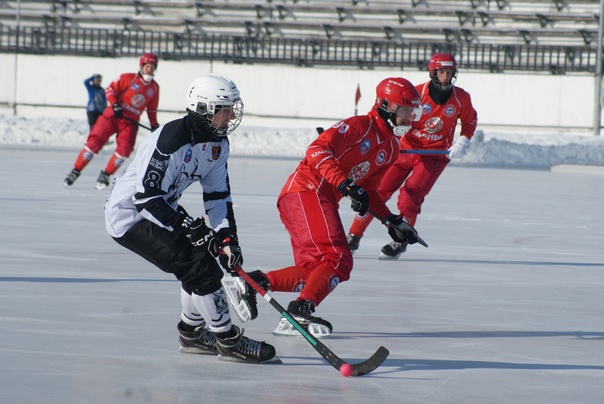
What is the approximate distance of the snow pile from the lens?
1920 centimetres

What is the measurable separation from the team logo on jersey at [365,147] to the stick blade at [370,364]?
143 cm

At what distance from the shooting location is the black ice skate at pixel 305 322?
4410 mm

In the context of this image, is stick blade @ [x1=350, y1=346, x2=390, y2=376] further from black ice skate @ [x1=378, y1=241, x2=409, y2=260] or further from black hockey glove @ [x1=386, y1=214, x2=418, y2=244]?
black ice skate @ [x1=378, y1=241, x2=409, y2=260]

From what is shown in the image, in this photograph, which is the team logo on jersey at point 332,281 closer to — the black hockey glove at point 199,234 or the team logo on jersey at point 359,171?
the team logo on jersey at point 359,171

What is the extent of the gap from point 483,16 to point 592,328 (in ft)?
64.8

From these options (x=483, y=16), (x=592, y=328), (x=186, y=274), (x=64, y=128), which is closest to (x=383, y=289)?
(x=592, y=328)

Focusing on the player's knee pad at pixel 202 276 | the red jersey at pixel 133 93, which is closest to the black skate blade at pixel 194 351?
the player's knee pad at pixel 202 276

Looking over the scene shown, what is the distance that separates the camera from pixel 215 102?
391cm

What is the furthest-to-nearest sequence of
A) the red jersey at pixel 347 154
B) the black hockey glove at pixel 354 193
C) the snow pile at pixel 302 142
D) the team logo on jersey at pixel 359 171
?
the snow pile at pixel 302 142
the team logo on jersey at pixel 359 171
the red jersey at pixel 347 154
the black hockey glove at pixel 354 193

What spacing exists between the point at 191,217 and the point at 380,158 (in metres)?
1.51

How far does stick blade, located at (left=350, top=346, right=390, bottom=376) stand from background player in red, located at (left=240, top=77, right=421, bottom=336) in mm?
626

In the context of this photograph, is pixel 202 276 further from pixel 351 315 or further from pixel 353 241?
pixel 353 241

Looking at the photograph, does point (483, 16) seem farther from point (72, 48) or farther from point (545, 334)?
point (545, 334)

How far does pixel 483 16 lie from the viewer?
2375 cm
